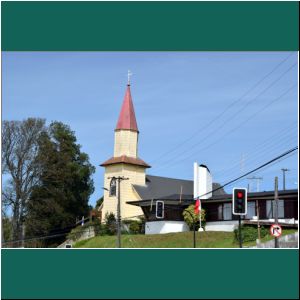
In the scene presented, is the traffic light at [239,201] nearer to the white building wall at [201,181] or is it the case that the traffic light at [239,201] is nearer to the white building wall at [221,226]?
the white building wall at [221,226]

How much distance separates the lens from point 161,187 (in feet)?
208

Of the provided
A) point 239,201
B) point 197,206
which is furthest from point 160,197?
point 239,201

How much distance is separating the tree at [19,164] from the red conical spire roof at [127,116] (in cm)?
985

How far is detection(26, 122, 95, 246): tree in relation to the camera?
5219 cm

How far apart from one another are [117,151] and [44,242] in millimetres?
11987

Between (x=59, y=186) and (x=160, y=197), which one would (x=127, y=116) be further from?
(x=59, y=186)

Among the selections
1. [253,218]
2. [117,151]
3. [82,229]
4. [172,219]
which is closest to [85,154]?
[117,151]

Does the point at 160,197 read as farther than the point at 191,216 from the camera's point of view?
Yes

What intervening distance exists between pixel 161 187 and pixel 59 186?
39.2ft

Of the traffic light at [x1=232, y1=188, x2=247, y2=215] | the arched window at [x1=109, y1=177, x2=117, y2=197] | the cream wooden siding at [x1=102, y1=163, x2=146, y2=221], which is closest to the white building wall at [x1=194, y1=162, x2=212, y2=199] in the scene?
the cream wooden siding at [x1=102, y1=163, x2=146, y2=221]

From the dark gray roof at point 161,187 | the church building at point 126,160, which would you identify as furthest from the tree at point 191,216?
the church building at point 126,160

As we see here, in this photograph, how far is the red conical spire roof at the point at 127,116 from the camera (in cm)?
5994

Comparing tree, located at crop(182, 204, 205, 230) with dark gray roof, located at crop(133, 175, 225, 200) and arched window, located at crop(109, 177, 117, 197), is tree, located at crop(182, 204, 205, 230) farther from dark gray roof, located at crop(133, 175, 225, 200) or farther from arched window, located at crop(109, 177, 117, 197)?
arched window, located at crop(109, 177, 117, 197)

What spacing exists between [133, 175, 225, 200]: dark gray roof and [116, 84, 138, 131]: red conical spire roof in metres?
5.82
